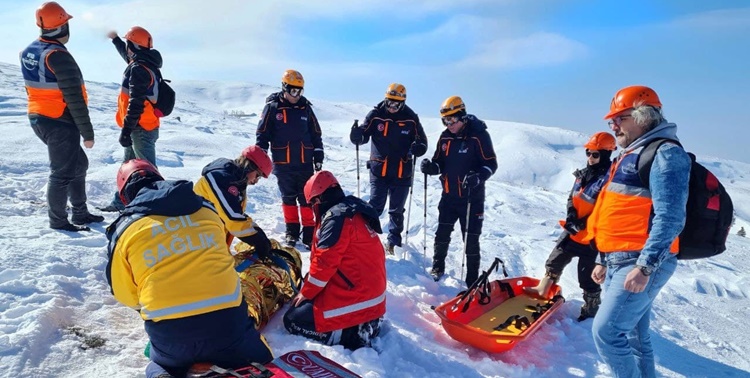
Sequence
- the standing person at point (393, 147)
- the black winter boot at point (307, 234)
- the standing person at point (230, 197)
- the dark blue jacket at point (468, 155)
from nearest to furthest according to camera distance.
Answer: the standing person at point (230, 197) → the dark blue jacket at point (468, 155) → the black winter boot at point (307, 234) → the standing person at point (393, 147)

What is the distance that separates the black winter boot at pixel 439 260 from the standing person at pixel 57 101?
14.3 ft

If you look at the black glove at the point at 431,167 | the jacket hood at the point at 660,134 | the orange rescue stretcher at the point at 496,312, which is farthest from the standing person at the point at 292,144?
the jacket hood at the point at 660,134

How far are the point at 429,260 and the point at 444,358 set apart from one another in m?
2.95

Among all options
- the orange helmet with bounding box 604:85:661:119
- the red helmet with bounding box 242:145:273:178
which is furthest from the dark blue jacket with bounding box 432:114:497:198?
the orange helmet with bounding box 604:85:661:119

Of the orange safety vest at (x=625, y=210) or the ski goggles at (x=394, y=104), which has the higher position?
the ski goggles at (x=394, y=104)

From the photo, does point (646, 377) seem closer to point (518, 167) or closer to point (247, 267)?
point (247, 267)

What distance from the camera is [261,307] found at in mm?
3910

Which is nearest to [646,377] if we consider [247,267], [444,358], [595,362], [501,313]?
[595,362]

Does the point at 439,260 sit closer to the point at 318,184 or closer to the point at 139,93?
the point at 318,184

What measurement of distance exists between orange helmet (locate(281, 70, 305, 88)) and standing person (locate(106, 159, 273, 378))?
3.48 meters

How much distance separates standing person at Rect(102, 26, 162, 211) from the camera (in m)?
5.42

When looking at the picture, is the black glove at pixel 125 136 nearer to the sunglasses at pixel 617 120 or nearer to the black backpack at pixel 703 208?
the sunglasses at pixel 617 120

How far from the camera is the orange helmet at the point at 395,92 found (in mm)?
6395

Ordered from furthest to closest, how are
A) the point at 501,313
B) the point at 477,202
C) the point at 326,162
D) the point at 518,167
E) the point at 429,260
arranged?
the point at 518,167 < the point at 326,162 < the point at 429,260 < the point at 477,202 < the point at 501,313
